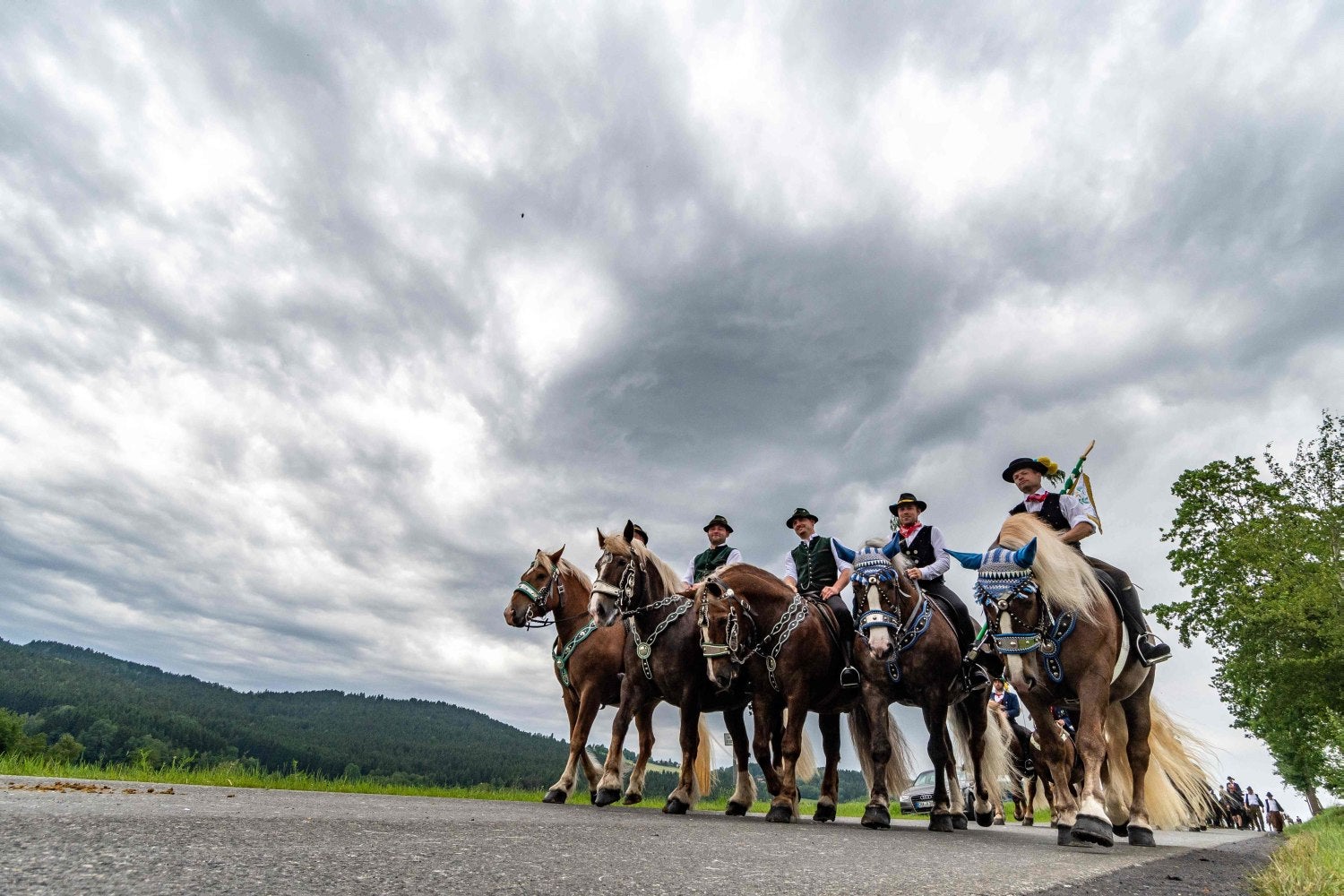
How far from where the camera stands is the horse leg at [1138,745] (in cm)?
687

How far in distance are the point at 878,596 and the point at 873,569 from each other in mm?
268

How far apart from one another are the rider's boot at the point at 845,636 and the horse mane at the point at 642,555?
1.88 metres

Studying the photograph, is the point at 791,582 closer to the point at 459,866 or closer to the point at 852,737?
the point at 852,737

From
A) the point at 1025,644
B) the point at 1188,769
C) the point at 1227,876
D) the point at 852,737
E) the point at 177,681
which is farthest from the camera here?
the point at 177,681

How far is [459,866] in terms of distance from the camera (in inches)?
105

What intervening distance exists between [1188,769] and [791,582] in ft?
16.4

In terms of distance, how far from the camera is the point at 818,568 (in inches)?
388

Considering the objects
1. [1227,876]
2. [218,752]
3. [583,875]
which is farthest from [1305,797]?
[218,752]

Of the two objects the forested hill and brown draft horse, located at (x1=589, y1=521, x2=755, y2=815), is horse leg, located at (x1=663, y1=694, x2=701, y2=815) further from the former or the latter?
the forested hill

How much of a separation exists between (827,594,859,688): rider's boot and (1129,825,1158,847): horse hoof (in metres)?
2.74

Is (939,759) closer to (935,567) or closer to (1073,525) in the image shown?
(935,567)

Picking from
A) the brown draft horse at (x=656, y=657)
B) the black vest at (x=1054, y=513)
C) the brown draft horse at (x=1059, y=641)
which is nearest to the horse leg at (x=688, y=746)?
the brown draft horse at (x=656, y=657)

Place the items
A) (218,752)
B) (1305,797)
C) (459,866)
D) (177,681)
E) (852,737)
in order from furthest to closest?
1. (177,681)
2. (218,752)
3. (1305,797)
4. (852,737)
5. (459,866)

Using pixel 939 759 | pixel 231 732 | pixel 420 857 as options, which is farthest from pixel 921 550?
pixel 231 732
